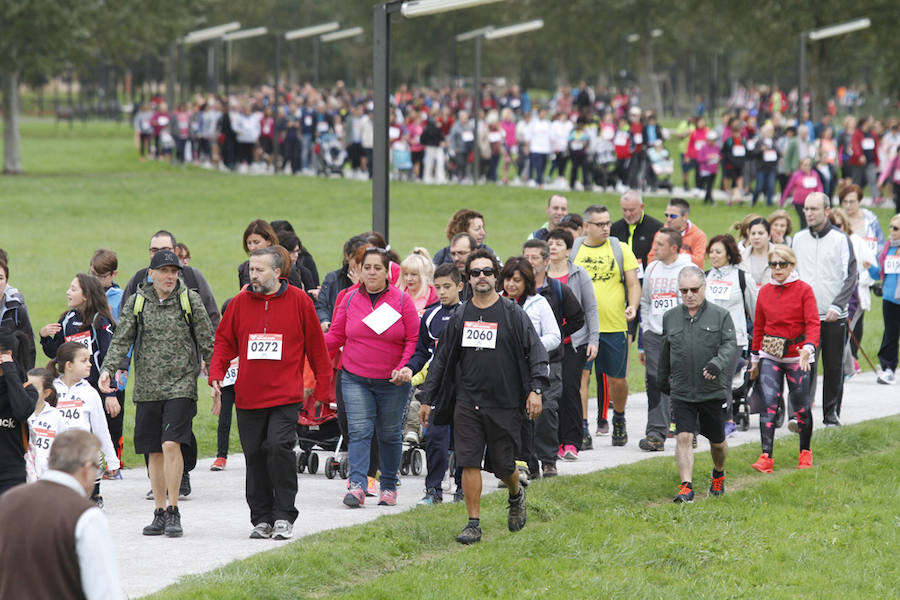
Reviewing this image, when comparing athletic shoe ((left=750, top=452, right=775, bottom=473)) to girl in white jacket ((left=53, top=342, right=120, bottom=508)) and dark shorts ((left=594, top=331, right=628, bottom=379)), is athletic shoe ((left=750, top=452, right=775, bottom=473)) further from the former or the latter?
girl in white jacket ((left=53, top=342, right=120, bottom=508))

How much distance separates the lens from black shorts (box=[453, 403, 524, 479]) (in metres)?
9.24

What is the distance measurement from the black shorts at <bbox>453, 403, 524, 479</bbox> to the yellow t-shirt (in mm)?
3629

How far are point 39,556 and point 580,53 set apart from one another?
238 feet

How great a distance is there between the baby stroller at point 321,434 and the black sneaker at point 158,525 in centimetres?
239

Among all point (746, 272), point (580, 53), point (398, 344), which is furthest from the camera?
point (580, 53)

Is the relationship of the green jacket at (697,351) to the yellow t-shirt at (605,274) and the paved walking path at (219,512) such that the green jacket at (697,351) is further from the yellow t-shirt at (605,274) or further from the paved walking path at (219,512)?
the yellow t-shirt at (605,274)

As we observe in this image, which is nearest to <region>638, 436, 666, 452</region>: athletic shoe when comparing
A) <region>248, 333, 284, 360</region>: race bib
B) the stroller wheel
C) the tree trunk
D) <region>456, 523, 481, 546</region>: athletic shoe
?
the stroller wheel

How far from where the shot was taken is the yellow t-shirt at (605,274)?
12.8 meters

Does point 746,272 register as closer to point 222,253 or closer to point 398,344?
point 398,344

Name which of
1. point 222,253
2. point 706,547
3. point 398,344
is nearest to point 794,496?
point 706,547

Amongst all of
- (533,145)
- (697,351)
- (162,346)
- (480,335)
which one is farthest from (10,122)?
(480,335)

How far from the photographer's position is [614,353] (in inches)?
508

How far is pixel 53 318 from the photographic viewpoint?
19.6 m

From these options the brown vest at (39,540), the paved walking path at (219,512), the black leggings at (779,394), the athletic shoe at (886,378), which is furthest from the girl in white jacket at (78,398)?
the athletic shoe at (886,378)
